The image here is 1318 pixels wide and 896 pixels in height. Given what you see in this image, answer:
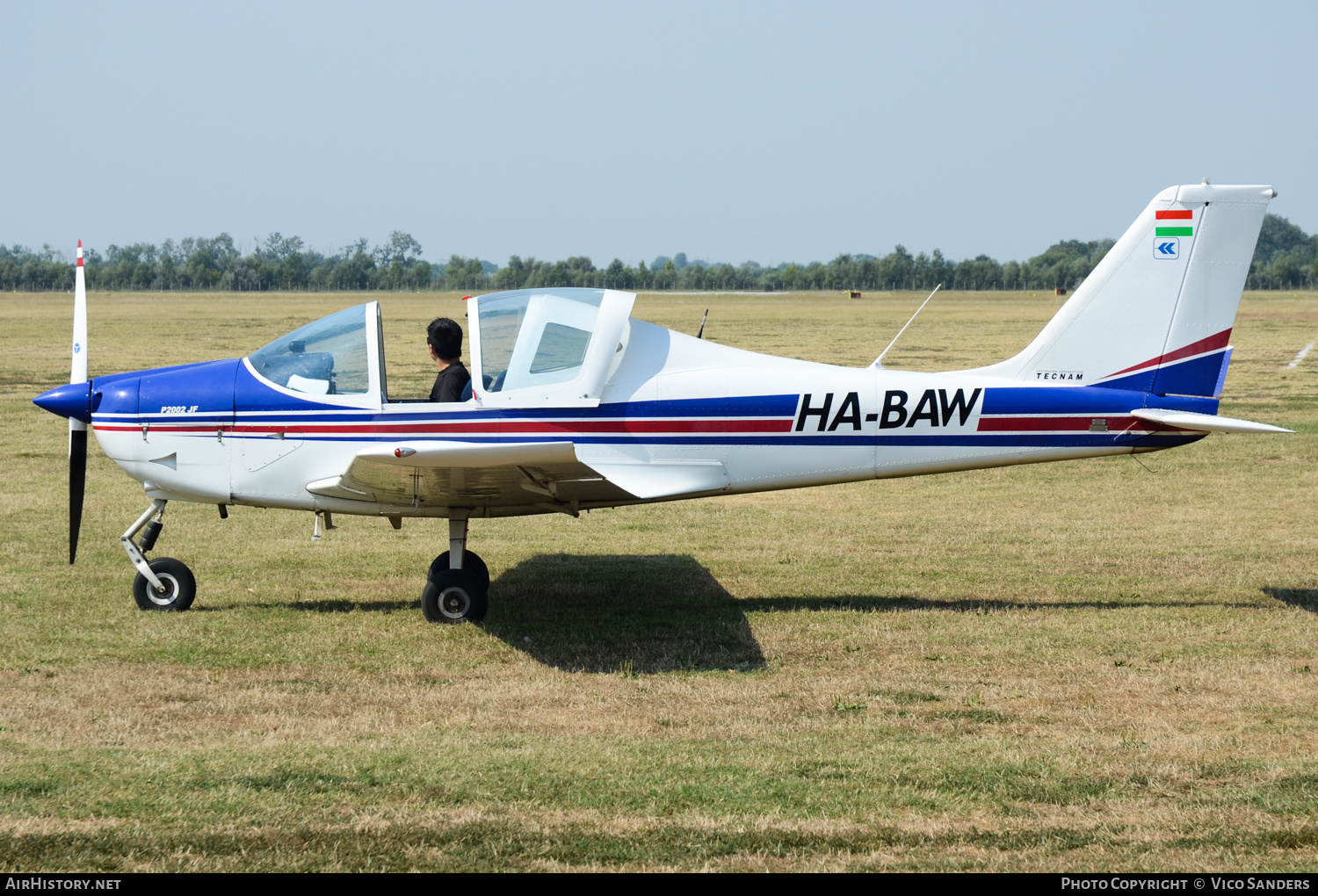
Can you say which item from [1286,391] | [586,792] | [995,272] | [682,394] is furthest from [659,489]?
[995,272]

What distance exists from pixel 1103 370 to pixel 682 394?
3.09 meters

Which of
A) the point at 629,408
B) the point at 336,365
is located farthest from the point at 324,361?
the point at 629,408

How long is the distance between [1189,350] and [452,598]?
5.55 m

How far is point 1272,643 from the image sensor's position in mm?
7672

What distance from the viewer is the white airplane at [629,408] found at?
800cm

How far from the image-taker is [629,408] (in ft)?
26.7

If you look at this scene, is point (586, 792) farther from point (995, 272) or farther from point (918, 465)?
point (995, 272)

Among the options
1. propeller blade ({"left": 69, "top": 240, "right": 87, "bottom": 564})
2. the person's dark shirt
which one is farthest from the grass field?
the person's dark shirt

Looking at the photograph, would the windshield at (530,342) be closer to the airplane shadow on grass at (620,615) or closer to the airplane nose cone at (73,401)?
the airplane shadow on grass at (620,615)

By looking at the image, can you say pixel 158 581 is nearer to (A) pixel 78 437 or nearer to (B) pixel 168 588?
(B) pixel 168 588

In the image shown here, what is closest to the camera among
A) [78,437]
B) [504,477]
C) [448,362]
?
[504,477]

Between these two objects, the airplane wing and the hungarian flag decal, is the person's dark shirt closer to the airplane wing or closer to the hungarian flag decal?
the airplane wing

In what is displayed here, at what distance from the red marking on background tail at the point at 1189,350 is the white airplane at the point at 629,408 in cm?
1

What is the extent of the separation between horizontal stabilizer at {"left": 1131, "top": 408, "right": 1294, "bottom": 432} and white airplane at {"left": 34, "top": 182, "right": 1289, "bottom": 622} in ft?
0.06
